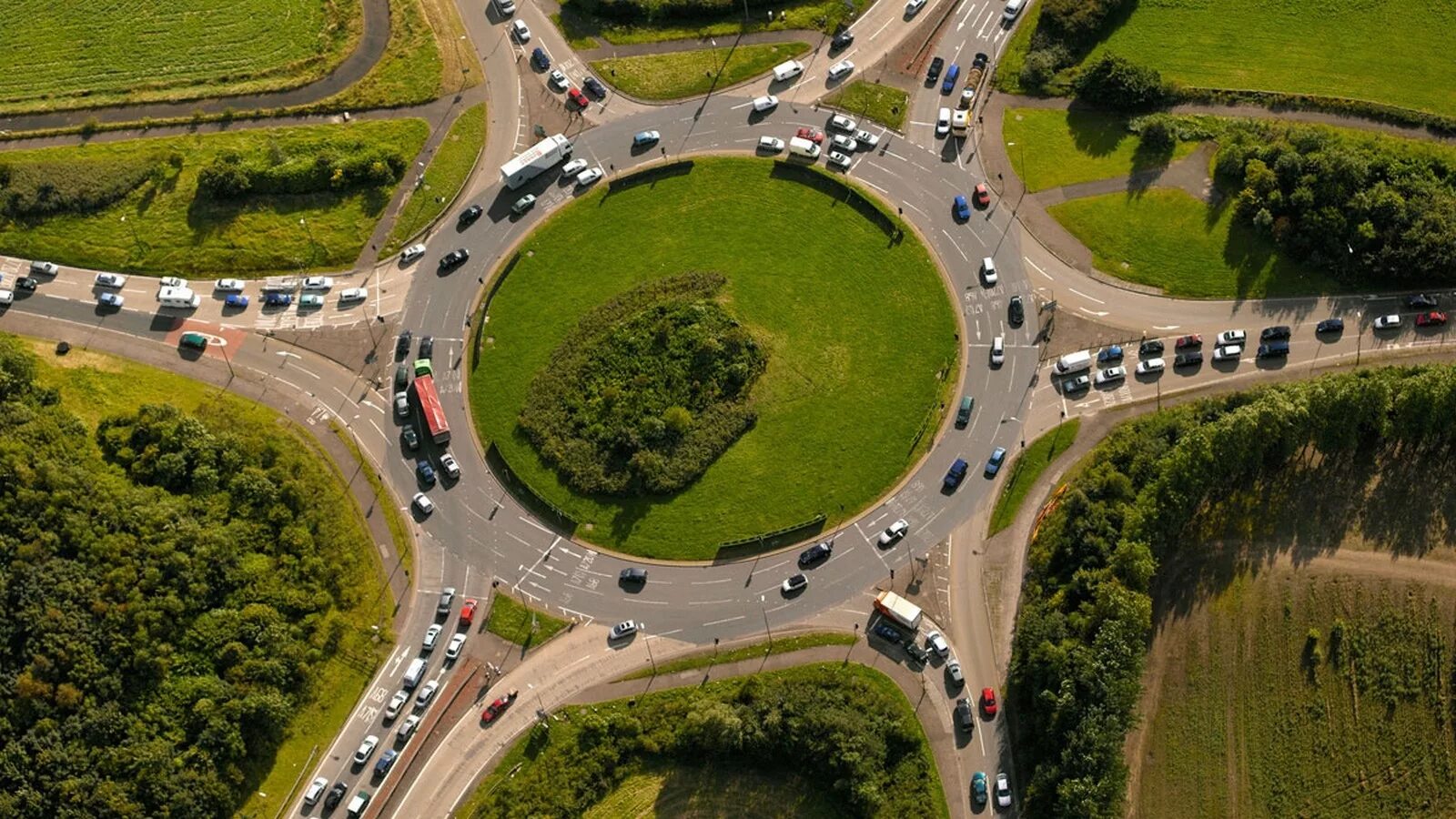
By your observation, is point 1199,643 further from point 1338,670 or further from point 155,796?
point 155,796

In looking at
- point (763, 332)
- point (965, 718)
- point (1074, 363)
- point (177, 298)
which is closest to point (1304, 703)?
point (965, 718)

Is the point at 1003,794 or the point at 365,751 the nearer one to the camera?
the point at 1003,794

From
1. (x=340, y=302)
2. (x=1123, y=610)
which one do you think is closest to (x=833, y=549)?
(x=1123, y=610)

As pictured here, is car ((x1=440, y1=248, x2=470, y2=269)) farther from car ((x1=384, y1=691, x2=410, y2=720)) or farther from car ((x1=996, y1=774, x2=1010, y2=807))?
car ((x1=996, y1=774, x2=1010, y2=807))

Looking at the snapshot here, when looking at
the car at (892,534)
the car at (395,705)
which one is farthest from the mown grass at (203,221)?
the car at (892,534)

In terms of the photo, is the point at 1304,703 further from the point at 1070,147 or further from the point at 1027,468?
the point at 1070,147

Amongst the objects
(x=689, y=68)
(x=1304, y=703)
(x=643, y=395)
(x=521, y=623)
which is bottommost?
(x=521, y=623)

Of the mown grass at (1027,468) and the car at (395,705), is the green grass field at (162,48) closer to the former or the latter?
the car at (395,705)

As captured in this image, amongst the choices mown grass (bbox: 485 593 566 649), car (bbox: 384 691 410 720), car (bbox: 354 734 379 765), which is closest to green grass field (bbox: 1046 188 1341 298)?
mown grass (bbox: 485 593 566 649)
